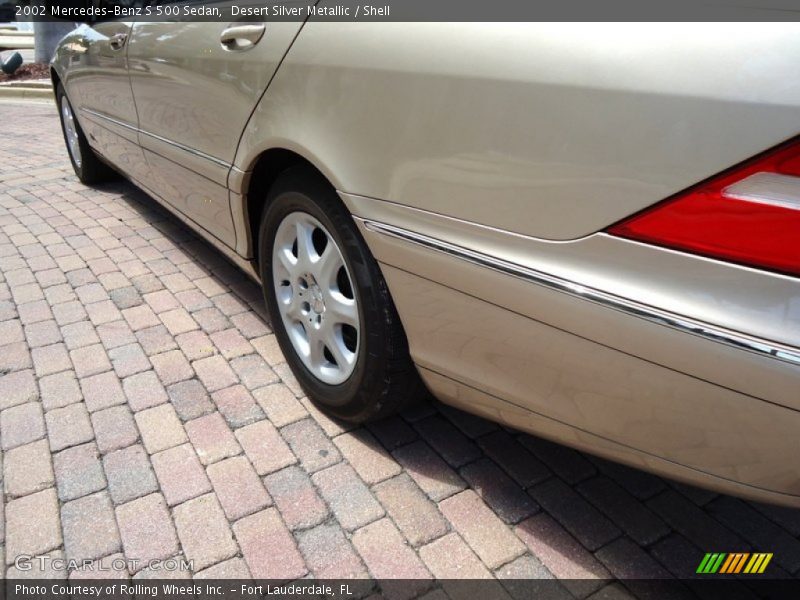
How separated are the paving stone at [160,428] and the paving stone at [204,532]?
12.6 inches

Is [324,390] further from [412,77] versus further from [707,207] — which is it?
[707,207]

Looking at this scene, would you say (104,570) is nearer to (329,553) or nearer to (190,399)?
(329,553)

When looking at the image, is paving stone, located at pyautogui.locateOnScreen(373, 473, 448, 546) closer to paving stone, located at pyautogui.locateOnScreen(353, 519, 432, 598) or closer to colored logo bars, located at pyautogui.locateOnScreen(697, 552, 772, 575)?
paving stone, located at pyautogui.locateOnScreen(353, 519, 432, 598)

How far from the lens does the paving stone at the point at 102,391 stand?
2428 mm

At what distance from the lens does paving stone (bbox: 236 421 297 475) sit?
2.10 metres

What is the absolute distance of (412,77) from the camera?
1.51m

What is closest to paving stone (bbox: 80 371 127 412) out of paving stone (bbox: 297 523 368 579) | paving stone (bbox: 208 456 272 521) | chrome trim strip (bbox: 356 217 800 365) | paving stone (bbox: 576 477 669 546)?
paving stone (bbox: 208 456 272 521)

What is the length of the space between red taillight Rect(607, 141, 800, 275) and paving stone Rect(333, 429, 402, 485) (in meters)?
1.24

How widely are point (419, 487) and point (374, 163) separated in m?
1.03

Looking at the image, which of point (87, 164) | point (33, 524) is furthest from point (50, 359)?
point (87, 164)

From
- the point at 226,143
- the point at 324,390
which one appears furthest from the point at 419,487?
the point at 226,143

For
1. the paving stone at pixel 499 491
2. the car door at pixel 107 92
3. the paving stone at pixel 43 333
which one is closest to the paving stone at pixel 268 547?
the paving stone at pixel 499 491

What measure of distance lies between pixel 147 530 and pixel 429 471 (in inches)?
34.5

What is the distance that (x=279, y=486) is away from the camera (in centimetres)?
201
